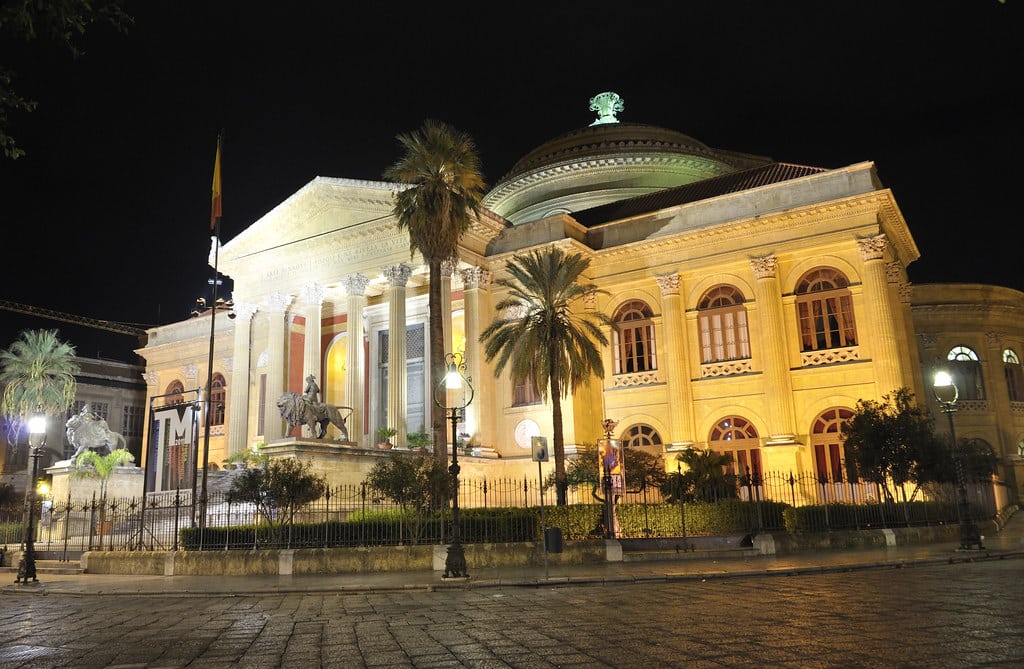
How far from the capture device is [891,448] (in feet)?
80.2

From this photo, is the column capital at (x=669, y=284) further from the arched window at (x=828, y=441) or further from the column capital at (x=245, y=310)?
the column capital at (x=245, y=310)

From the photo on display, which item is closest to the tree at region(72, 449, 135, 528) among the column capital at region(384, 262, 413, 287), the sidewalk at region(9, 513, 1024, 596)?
the sidewalk at region(9, 513, 1024, 596)

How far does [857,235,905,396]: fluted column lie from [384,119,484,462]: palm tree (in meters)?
15.3

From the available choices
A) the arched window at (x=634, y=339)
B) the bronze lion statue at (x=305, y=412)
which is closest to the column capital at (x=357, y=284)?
the bronze lion statue at (x=305, y=412)

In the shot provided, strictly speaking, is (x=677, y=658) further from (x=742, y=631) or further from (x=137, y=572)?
(x=137, y=572)

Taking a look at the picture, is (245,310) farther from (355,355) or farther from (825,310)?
(825,310)

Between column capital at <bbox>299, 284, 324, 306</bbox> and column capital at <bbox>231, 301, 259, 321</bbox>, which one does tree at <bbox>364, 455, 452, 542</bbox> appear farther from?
column capital at <bbox>231, 301, 259, 321</bbox>

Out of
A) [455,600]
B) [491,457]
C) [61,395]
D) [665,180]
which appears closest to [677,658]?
[455,600]

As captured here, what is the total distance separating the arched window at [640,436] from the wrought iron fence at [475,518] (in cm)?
509

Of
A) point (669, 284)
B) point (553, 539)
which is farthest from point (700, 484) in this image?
point (669, 284)

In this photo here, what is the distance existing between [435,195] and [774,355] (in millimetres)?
14923

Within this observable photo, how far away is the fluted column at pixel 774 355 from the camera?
31.4 m

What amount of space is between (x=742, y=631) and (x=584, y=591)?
5.22 m

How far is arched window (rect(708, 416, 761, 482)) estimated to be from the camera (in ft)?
106
